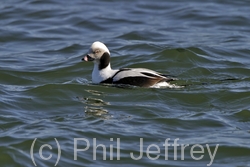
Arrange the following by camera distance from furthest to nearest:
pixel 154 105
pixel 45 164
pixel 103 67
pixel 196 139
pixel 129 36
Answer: pixel 129 36 < pixel 103 67 < pixel 154 105 < pixel 196 139 < pixel 45 164

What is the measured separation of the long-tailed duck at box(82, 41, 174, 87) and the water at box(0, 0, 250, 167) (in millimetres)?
139

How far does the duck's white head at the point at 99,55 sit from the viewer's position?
12.1 m

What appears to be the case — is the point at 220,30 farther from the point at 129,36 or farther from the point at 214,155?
the point at 214,155

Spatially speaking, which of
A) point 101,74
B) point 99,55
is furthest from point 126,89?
point 99,55

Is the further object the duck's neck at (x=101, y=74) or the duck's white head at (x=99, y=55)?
the duck's white head at (x=99, y=55)

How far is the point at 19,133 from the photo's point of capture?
955 centimetres

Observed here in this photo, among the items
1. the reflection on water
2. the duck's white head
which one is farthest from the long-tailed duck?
the reflection on water

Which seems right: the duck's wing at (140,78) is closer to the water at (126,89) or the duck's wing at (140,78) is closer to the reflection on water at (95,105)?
the water at (126,89)

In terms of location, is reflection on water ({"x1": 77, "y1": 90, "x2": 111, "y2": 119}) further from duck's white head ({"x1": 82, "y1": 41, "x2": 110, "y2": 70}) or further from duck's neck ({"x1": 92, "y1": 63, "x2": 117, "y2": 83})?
duck's white head ({"x1": 82, "y1": 41, "x2": 110, "y2": 70})

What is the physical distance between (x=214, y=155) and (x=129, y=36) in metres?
7.97

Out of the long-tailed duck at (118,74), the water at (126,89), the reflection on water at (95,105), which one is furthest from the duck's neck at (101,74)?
the reflection on water at (95,105)

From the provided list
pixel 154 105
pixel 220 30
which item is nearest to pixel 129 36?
pixel 220 30

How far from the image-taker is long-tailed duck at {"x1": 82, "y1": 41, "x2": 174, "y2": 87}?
11477 mm

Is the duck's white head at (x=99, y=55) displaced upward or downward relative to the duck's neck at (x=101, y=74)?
upward
